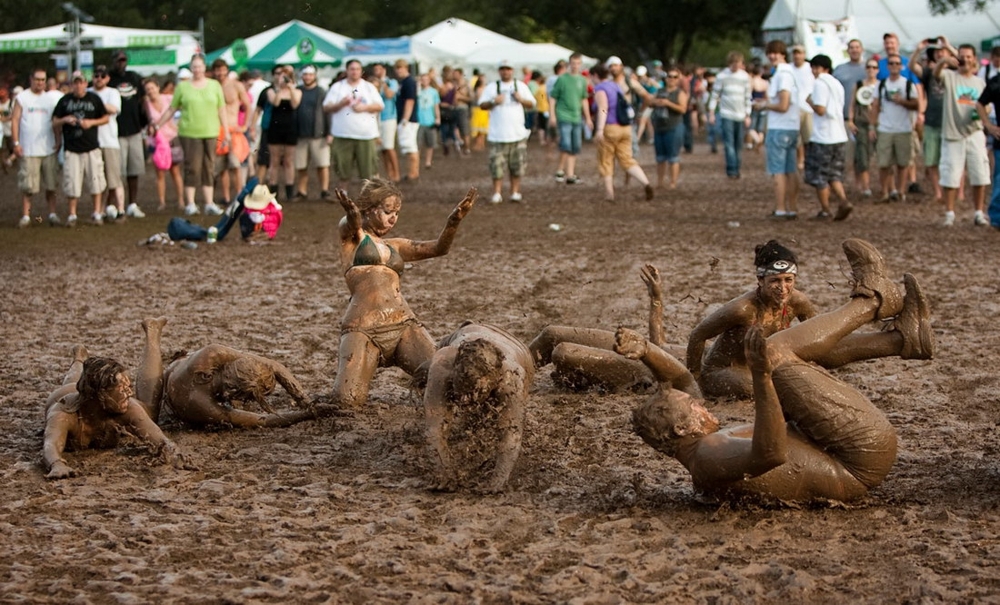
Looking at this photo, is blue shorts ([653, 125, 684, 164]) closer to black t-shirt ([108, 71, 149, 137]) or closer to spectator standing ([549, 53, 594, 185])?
spectator standing ([549, 53, 594, 185])

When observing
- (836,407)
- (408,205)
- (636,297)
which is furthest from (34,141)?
(836,407)

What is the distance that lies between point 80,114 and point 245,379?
31.4 ft

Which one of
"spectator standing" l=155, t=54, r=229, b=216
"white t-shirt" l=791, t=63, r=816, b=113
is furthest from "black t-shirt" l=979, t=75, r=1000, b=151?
"spectator standing" l=155, t=54, r=229, b=216

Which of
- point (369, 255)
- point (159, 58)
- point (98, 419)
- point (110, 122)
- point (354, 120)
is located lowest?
point (98, 419)

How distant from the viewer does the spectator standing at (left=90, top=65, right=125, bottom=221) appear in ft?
51.2

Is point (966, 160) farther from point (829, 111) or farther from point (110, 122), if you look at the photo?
point (110, 122)

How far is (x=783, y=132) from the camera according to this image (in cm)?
1523

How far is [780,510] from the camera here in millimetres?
5387

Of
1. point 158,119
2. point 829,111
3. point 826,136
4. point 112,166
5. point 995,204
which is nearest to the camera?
point 995,204

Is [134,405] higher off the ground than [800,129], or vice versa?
[800,129]

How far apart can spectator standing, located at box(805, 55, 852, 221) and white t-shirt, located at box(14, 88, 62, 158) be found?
29.2 feet

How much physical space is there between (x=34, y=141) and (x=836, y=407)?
12.8m

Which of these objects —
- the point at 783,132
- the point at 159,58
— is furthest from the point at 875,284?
the point at 159,58

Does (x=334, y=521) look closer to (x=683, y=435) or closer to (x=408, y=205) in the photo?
(x=683, y=435)
